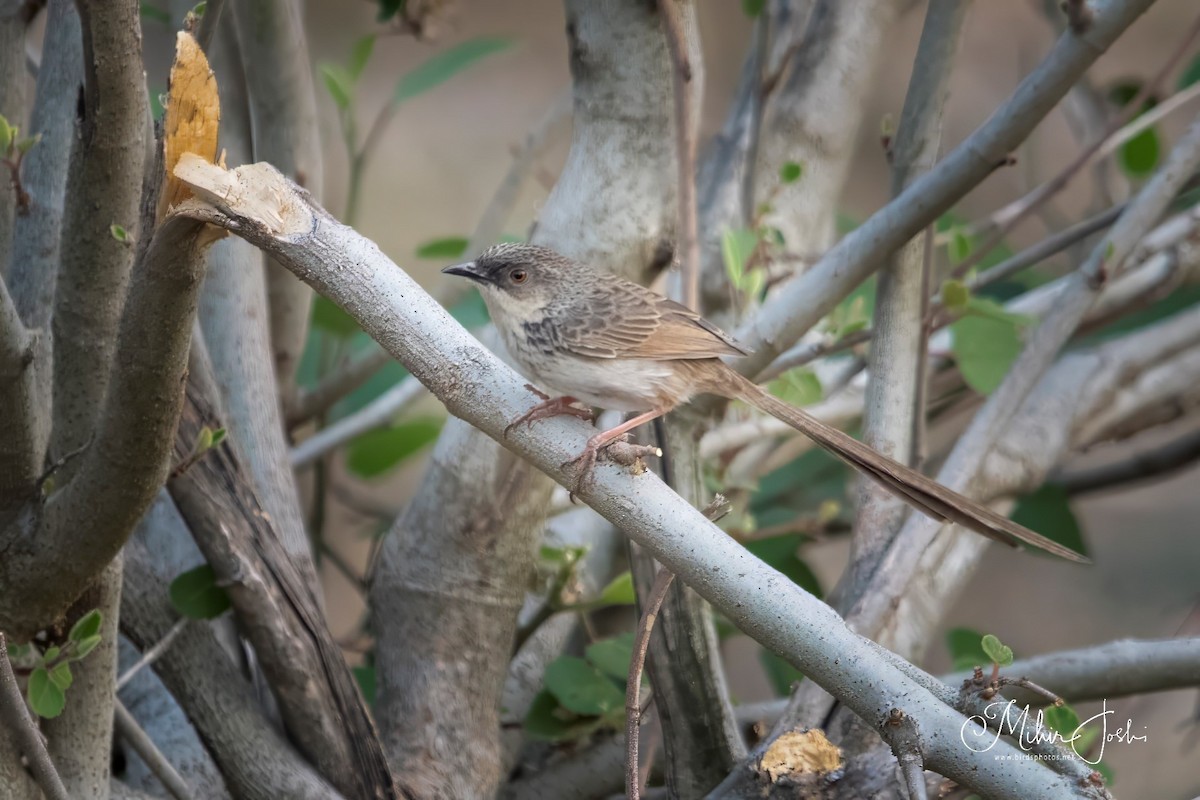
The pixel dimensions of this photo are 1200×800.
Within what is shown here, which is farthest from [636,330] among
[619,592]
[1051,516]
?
[1051,516]

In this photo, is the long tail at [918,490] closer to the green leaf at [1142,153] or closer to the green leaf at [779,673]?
the green leaf at [779,673]

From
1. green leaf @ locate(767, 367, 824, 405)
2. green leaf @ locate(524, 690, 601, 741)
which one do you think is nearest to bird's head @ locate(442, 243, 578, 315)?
green leaf @ locate(767, 367, 824, 405)

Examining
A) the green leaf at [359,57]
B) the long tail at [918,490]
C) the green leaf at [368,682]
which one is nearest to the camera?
the long tail at [918,490]

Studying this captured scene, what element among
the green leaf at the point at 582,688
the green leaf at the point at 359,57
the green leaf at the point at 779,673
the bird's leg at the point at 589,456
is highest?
the green leaf at the point at 359,57

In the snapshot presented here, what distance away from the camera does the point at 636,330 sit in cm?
246

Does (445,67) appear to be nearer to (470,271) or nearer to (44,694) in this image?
(470,271)

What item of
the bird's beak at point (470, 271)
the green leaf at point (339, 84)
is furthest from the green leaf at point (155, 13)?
the bird's beak at point (470, 271)

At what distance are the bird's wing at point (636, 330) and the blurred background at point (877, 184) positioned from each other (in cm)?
399

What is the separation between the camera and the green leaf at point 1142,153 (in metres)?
3.92

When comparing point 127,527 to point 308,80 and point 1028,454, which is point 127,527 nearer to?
point 308,80

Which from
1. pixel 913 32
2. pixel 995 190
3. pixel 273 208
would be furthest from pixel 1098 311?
pixel 913 32

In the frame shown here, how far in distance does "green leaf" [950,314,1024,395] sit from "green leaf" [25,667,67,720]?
2296mm

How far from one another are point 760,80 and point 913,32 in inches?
204

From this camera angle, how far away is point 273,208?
1759 millimetres
